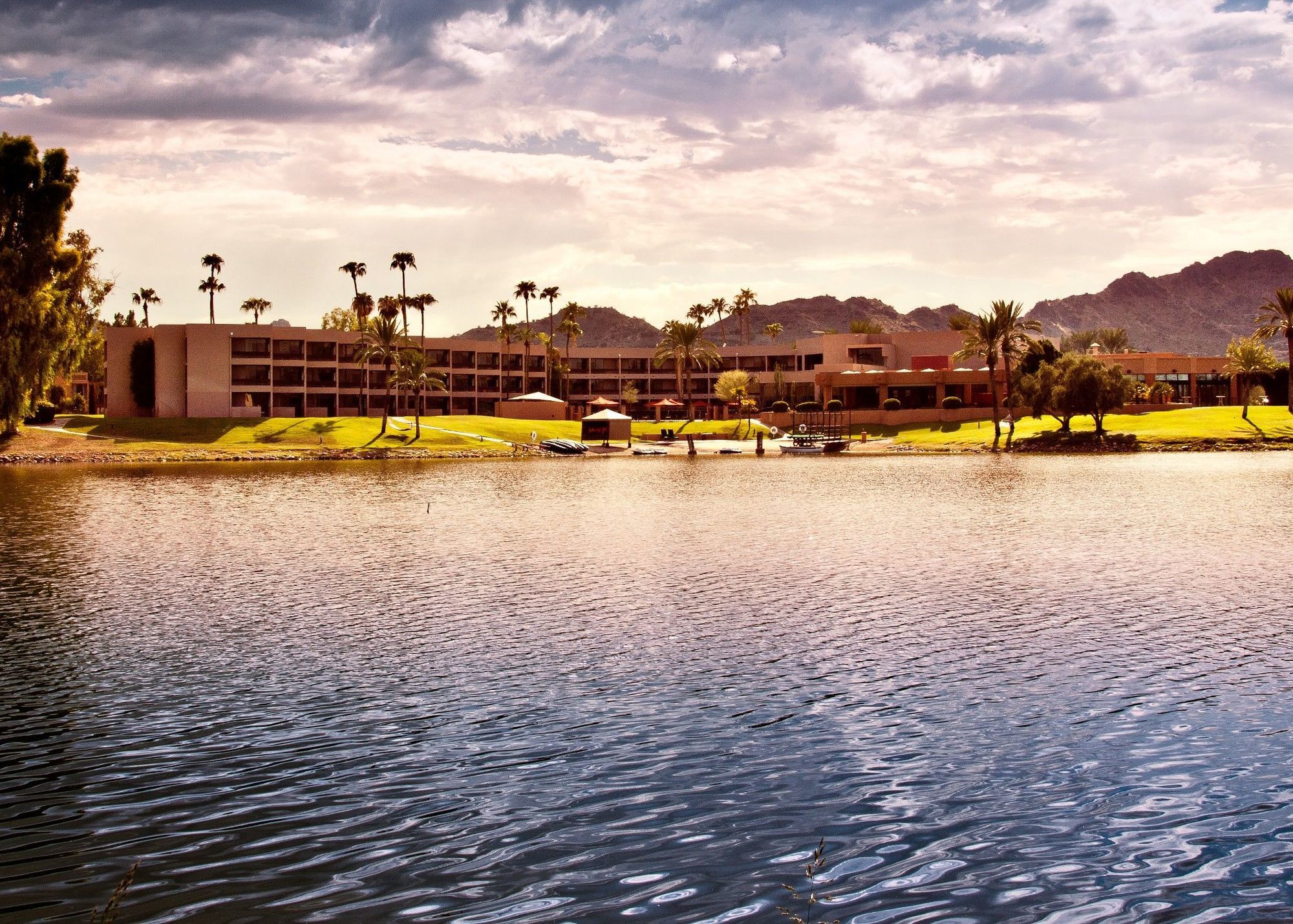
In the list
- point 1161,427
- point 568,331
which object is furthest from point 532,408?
point 1161,427

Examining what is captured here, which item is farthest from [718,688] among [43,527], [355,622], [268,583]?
[43,527]

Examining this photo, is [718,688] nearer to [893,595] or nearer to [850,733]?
[850,733]

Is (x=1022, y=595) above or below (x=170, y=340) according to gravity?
below

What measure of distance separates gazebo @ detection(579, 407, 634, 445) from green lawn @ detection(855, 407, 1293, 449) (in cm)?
2735

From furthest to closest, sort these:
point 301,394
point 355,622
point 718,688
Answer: point 301,394
point 355,622
point 718,688

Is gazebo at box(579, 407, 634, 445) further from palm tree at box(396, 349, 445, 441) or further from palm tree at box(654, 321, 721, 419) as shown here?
palm tree at box(654, 321, 721, 419)

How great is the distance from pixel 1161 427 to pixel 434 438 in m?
67.5

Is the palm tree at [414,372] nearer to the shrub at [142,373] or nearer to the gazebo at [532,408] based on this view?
the gazebo at [532,408]

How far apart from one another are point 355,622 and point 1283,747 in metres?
15.9

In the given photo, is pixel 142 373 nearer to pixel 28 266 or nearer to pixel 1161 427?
pixel 28 266

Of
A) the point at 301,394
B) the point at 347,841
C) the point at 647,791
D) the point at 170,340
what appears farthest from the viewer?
the point at 301,394

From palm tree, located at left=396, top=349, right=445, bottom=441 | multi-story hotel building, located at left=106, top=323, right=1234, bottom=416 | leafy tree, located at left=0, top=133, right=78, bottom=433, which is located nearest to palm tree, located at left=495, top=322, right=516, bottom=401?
multi-story hotel building, located at left=106, top=323, right=1234, bottom=416

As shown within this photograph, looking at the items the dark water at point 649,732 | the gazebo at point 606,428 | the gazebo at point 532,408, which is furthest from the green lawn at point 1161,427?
the dark water at point 649,732

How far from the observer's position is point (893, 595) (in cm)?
2516
